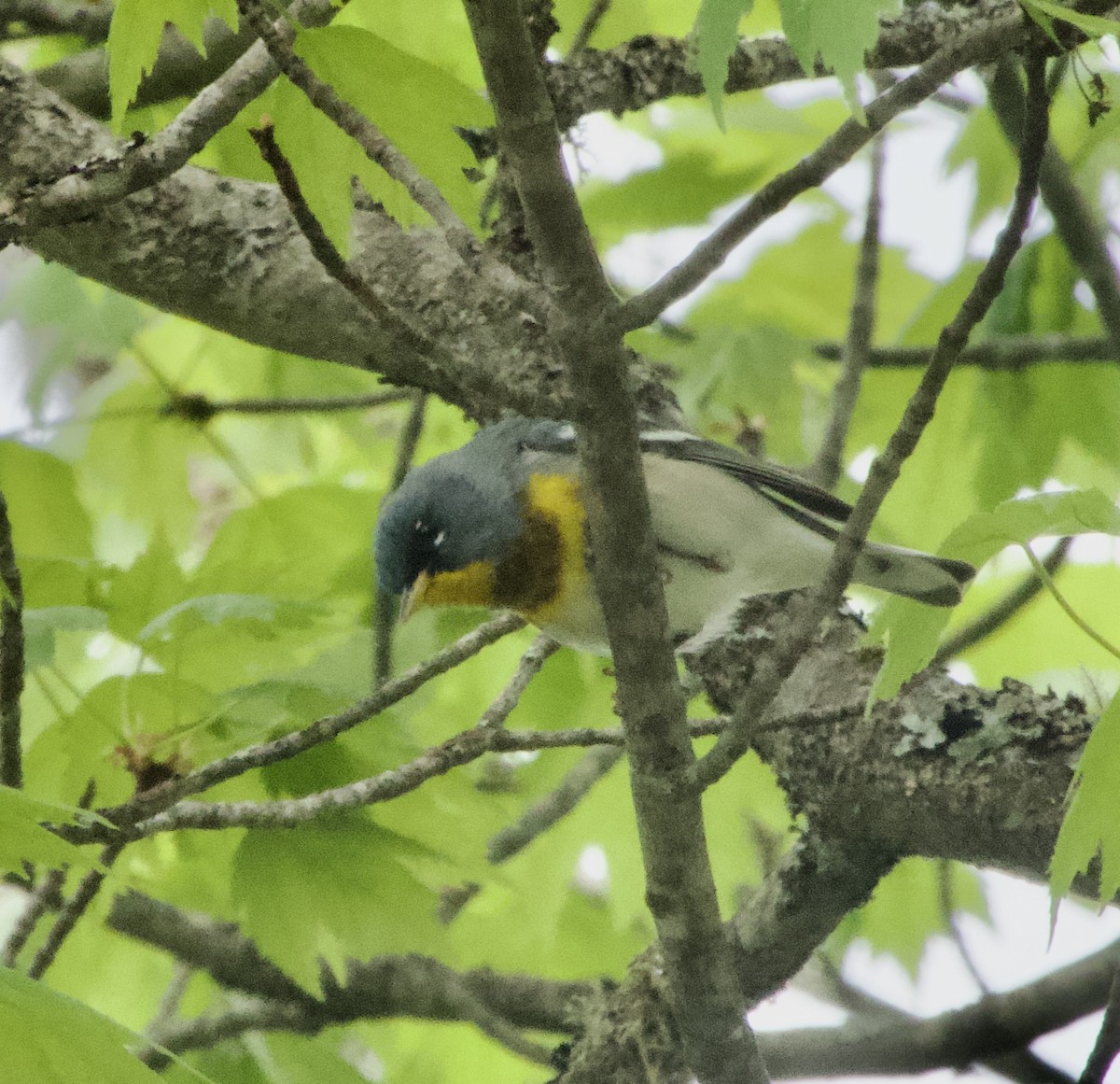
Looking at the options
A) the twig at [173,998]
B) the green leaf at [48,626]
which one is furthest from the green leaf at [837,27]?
the twig at [173,998]

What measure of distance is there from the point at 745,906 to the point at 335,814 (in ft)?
2.93

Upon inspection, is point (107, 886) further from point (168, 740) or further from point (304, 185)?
point (304, 185)

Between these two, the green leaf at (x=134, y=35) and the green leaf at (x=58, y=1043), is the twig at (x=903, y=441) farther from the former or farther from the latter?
the green leaf at (x=134, y=35)

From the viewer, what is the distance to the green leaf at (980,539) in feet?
5.86

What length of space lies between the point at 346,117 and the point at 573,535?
1.56 m

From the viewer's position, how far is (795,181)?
→ 5.52 ft

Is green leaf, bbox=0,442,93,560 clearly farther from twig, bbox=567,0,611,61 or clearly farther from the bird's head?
twig, bbox=567,0,611,61

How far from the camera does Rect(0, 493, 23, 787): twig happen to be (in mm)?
2400

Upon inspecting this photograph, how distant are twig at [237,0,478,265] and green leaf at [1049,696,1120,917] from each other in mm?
1192

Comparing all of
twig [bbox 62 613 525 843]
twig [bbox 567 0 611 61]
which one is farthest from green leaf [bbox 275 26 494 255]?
twig [bbox 567 0 611 61]

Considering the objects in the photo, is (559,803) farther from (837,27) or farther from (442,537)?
(837,27)

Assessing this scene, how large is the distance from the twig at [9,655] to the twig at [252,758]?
0.57ft

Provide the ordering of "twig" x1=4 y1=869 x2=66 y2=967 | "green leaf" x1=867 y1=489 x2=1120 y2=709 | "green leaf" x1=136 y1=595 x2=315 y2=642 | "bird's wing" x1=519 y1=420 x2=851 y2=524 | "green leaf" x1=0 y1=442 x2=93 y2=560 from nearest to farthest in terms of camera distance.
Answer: "green leaf" x1=867 y1=489 x2=1120 y2=709, "green leaf" x1=136 y1=595 x2=315 y2=642, "twig" x1=4 y1=869 x2=66 y2=967, "bird's wing" x1=519 y1=420 x2=851 y2=524, "green leaf" x1=0 y1=442 x2=93 y2=560

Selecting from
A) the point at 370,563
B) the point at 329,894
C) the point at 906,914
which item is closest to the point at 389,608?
the point at 370,563
